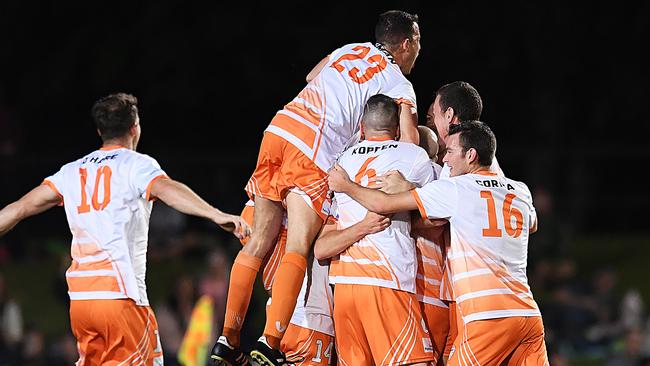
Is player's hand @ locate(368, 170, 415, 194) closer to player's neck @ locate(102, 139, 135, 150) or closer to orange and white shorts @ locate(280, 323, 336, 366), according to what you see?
orange and white shorts @ locate(280, 323, 336, 366)

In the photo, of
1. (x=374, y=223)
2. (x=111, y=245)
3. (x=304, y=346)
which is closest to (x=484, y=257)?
(x=374, y=223)

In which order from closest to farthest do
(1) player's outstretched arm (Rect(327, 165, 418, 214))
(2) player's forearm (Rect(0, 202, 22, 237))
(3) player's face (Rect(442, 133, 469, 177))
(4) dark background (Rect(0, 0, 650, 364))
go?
(1) player's outstretched arm (Rect(327, 165, 418, 214)), (3) player's face (Rect(442, 133, 469, 177)), (2) player's forearm (Rect(0, 202, 22, 237)), (4) dark background (Rect(0, 0, 650, 364))

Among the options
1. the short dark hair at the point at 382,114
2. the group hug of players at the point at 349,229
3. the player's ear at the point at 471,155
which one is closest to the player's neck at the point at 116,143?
the group hug of players at the point at 349,229

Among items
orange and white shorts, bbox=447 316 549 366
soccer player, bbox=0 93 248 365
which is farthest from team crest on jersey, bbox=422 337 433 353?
soccer player, bbox=0 93 248 365

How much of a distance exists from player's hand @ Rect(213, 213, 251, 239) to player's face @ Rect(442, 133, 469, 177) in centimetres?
120

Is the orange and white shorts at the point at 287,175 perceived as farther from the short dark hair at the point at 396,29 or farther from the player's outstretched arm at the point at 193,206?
the short dark hair at the point at 396,29

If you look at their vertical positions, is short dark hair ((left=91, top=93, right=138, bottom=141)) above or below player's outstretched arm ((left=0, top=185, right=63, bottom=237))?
above

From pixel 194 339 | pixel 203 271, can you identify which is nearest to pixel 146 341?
pixel 194 339

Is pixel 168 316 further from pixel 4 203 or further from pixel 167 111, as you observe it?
Answer: pixel 167 111

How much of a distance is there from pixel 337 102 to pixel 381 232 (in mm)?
845

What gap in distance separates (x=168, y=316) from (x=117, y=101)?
488 centimetres

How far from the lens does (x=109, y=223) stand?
6.61 metres

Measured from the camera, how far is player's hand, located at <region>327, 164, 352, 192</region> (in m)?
6.22

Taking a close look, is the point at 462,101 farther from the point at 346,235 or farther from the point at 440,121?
the point at 346,235
